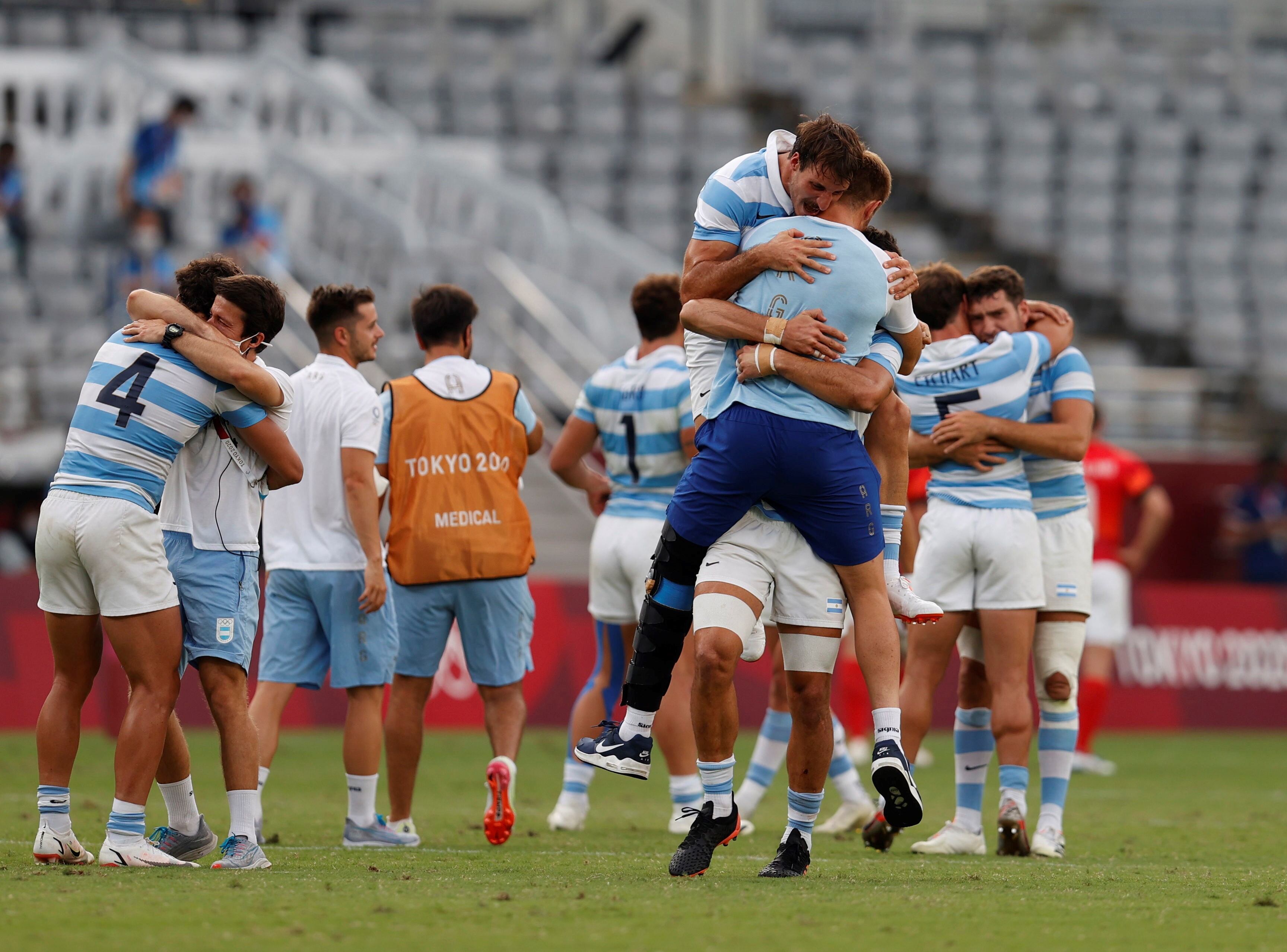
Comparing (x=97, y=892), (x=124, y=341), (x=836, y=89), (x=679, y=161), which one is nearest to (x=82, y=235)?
(x=679, y=161)

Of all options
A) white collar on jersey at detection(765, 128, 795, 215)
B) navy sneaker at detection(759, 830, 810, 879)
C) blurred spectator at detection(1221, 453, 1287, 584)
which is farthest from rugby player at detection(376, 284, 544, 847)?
blurred spectator at detection(1221, 453, 1287, 584)

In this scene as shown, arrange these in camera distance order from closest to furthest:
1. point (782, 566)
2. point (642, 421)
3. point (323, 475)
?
1. point (782, 566)
2. point (323, 475)
3. point (642, 421)

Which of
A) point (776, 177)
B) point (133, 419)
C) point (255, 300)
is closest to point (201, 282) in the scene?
point (255, 300)

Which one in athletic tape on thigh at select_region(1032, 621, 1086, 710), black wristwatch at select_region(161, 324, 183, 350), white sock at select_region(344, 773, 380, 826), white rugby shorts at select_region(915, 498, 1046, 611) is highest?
black wristwatch at select_region(161, 324, 183, 350)

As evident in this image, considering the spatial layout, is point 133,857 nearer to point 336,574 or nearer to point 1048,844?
point 336,574

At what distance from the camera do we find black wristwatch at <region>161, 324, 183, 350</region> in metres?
5.50

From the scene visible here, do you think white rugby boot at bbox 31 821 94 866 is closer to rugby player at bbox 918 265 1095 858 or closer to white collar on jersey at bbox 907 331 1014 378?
rugby player at bbox 918 265 1095 858

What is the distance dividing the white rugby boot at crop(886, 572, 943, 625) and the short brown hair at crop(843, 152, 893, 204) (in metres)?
1.21

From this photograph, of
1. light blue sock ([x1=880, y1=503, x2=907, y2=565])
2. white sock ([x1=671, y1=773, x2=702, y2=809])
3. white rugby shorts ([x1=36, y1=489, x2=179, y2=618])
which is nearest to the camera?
white rugby shorts ([x1=36, y1=489, x2=179, y2=618])

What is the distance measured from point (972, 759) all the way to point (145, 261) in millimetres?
10729

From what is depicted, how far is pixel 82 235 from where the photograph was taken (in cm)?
1800

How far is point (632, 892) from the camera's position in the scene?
502cm

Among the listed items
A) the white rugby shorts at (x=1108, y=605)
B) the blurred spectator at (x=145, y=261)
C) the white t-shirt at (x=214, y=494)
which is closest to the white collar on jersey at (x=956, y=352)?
the white t-shirt at (x=214, y=494)

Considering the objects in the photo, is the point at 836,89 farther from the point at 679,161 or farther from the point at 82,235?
the point at 82,235
